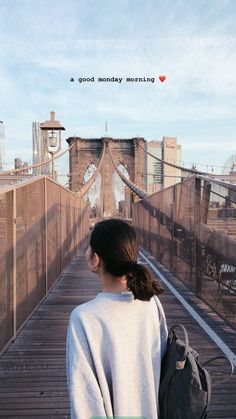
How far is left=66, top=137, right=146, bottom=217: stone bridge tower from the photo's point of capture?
47469 mm

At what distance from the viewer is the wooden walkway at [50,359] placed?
2.75 meters

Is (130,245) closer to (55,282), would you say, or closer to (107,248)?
(107,248)

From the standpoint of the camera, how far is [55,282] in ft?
23.3

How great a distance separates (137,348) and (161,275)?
6.73 meters

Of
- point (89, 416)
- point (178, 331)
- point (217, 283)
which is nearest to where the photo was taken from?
point (89, 416)

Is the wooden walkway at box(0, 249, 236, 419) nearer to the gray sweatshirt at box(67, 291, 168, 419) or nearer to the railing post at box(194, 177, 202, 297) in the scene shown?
the railing post at box(194, 177, 202, 297)

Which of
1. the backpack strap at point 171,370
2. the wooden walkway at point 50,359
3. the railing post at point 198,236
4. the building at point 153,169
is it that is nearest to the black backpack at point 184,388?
the backpack strap at point 171,370

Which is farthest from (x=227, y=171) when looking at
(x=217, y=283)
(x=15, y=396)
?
(x=15, y=396)

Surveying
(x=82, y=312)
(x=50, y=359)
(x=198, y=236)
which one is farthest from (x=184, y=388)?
(x=198, y=236)

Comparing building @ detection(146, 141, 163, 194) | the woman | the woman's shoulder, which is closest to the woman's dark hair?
the woman

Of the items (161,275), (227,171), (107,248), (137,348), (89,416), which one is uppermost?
(227,171)

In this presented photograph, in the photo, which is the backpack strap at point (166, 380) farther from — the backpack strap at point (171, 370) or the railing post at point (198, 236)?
the railing post at point (198, 236)

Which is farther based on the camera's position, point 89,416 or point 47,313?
point 47,313

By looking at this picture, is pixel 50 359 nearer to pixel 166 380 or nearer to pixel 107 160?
pixel 166 380
